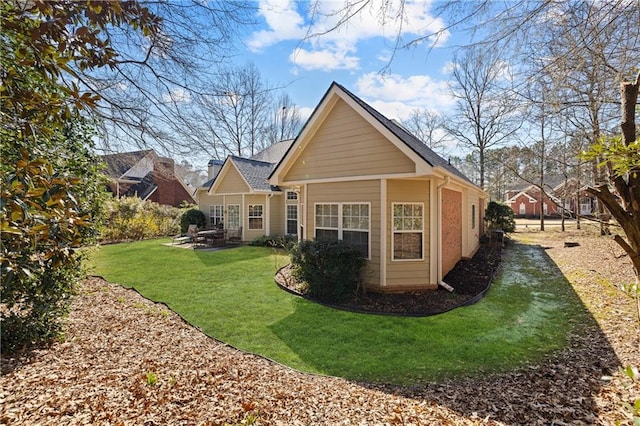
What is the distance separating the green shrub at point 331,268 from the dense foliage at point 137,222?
14.0 metres

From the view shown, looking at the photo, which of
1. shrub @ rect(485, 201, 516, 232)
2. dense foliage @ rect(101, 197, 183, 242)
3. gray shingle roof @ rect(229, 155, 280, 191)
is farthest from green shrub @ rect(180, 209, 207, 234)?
shrub @ rect(485, 201, 516, 232)

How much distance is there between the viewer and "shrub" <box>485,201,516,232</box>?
22406 mm

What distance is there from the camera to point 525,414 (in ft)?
11.5

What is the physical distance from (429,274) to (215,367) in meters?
6.28

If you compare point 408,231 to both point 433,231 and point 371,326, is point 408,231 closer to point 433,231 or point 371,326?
point 433,231

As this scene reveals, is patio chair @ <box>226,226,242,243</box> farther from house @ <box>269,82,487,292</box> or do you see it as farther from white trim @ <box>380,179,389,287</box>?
white trim @ <box>380,179,389,287</box>

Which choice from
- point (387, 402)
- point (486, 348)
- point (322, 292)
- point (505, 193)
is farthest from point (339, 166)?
point (505, 193)

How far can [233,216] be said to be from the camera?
1880 cm

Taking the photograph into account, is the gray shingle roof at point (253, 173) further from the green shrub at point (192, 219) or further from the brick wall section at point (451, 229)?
the brick wall section at point (451, 229)

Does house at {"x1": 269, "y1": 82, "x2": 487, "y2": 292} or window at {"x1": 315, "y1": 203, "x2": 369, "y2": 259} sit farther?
window at {"x1": 315, "y1": 203, "x2": 369, "y2": 259}

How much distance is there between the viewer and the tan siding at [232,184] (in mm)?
18094

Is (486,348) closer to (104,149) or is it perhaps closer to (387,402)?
(387,402)

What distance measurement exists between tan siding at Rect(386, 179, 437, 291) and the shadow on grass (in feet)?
4.99

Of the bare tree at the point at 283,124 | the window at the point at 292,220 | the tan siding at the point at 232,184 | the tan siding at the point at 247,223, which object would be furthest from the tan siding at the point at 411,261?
the bare tree at the point at 283,124
